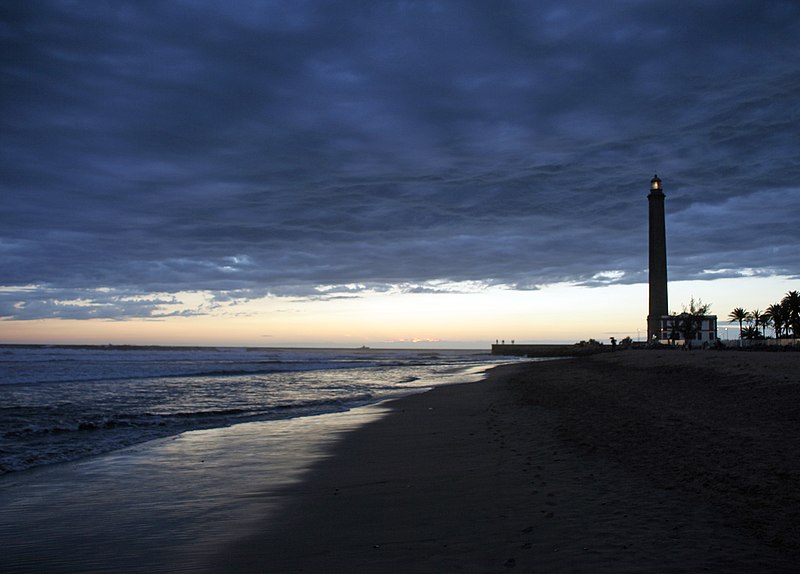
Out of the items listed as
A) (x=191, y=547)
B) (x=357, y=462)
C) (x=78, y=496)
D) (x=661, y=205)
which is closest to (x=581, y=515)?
(x=191, y=547)

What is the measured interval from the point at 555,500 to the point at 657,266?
8260cm

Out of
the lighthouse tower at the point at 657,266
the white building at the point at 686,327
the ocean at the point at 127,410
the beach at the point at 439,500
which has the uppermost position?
the lighthouse tower at the point at 657,266

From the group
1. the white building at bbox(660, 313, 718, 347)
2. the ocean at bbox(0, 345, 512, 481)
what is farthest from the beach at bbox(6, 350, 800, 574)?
the white building at bbox(660, 313, 718, 347)

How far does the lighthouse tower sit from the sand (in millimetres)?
73213

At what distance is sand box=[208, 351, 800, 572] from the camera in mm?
5066

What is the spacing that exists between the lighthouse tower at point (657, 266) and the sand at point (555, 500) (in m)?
73.2

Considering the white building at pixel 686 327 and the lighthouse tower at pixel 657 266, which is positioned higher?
the lighthouse tower at pixel 657 266

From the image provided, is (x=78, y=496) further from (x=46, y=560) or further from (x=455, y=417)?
(x=455, y=417)

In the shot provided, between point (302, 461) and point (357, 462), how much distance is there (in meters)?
1.06

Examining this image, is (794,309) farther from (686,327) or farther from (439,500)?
(439,500)

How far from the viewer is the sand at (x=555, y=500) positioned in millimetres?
5066

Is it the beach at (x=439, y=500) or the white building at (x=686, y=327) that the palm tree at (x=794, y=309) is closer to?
the white building at (x=686, y=327)


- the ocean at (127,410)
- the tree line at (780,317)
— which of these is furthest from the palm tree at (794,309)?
the ocean at (127,410)

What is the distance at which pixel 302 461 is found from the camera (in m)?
10.5
